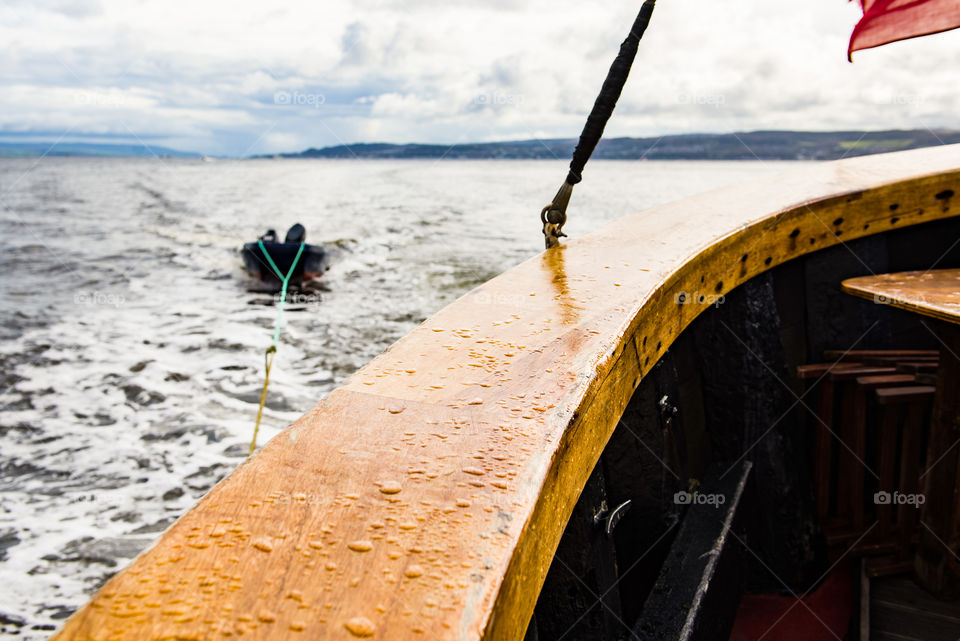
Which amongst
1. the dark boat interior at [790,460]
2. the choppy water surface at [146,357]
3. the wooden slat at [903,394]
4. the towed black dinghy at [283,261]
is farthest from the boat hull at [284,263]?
the wooden slat at [903,394]

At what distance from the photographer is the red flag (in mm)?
2070

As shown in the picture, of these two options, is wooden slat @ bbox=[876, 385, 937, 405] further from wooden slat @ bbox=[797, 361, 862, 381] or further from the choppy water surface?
the choppy water surface

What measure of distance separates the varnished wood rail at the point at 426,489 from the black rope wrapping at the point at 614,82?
0.79 m

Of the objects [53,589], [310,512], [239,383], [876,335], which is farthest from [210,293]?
[310,512]

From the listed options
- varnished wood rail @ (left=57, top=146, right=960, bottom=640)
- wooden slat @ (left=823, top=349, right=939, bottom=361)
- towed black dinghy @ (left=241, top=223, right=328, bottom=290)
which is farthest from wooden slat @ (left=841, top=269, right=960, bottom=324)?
towed black dinghy @ (left=241, top=223, right=328, bottom=290)

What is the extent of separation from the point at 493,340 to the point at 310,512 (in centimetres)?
66

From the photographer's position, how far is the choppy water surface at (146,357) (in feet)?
13.9

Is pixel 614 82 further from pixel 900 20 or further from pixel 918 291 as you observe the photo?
pixel 918 291

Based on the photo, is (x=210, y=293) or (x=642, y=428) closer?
(x=642, y=428)

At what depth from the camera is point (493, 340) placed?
1.39m

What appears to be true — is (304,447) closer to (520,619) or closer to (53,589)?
(520,619)

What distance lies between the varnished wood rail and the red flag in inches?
44.7

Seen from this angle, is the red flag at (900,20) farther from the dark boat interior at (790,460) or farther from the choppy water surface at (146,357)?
the choppy water surface at (146,357)

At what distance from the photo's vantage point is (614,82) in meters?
2.32
